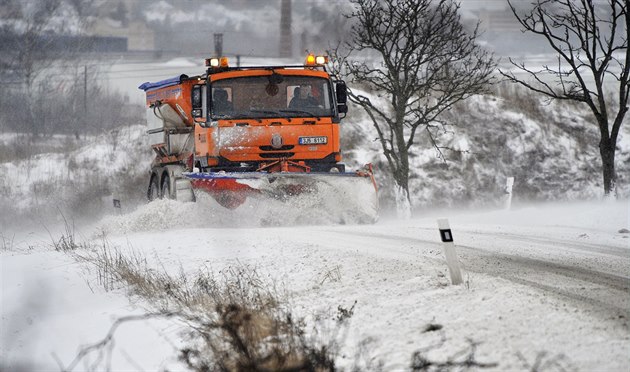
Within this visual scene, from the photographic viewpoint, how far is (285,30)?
5641 centimetres

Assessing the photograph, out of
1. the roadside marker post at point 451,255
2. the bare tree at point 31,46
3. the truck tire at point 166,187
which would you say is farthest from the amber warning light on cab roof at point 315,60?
the bare tree at point 31,46

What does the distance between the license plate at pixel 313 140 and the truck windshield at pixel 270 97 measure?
384mm

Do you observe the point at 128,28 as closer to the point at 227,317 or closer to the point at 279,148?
the point at 279,148

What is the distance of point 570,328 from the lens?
4.73 meters

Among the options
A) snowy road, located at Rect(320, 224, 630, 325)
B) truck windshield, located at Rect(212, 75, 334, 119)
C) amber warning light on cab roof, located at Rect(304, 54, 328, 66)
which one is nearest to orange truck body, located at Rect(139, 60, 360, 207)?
truck windshield, located at Rect(212, 75, 334, 119)

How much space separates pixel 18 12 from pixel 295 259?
112 ft

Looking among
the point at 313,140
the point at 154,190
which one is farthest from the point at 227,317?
the point at 154,190

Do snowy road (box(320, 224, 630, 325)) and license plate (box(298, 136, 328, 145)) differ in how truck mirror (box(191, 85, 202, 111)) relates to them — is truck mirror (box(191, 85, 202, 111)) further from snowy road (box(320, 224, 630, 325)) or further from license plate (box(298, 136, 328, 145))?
snowy road (box(320, 224, 630, 325))

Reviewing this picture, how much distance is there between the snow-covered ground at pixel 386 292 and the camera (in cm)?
464

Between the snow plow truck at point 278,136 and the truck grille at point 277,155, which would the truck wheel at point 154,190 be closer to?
the snow plow truck at point 278,136

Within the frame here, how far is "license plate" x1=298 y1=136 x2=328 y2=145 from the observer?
12641mm

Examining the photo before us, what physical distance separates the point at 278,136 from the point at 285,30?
45154 millimetres

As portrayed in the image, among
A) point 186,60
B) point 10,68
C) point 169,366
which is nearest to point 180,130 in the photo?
point 169,366

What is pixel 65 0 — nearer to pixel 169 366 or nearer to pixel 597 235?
pixel 597 235
